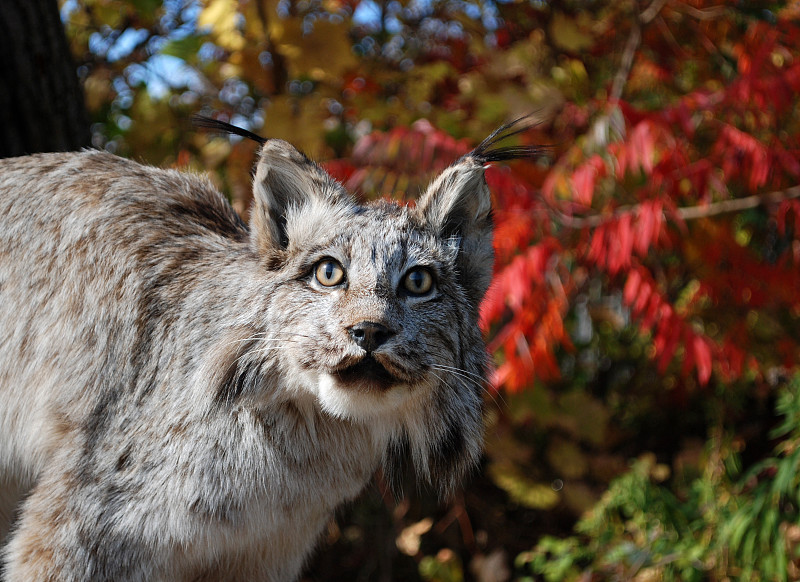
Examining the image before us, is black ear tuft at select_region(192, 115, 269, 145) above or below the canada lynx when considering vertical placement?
above

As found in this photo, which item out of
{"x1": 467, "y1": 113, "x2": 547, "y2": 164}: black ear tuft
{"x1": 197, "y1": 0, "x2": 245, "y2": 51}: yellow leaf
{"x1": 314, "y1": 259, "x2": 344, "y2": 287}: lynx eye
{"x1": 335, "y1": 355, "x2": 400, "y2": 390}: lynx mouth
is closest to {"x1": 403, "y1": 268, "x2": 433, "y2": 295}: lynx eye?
{"x1": 314, "y1": 259, "x2": 344, "y2": 287}: lynx eye

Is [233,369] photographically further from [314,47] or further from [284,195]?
[314,47]

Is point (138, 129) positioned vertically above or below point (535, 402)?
above

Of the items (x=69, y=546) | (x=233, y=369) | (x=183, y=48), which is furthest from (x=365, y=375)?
(x=183, y=48)

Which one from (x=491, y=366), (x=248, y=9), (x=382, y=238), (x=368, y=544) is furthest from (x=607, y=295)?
(x=382, y=238)

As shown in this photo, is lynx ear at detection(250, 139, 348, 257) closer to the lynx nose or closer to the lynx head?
the lynx head

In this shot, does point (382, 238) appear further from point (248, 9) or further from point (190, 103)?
point (190, 103)

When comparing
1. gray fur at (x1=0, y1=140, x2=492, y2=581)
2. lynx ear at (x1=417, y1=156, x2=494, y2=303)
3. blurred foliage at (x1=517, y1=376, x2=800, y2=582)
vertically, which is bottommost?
blurred foliage at (x1=517, y1=376, x2=800, y2=582)

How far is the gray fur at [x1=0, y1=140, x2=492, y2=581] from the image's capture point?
2768mm

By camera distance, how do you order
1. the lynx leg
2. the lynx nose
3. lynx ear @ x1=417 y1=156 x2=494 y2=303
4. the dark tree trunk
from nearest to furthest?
1. the lynx nose
2. the lynx leg
3. lynx ear @ x1=417 y1=156 x2=494 y2=303
4. the dark tree trunk

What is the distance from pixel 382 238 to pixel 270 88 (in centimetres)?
411

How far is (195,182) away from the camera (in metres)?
3.73

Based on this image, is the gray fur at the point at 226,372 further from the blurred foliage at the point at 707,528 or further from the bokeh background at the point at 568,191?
the blurred foliage at the point at 707,528

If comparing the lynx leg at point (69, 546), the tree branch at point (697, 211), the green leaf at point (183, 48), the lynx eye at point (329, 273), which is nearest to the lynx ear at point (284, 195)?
A: the lynx eye at point (329, 273)
